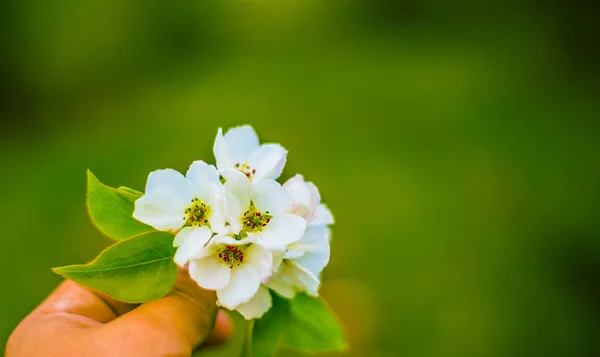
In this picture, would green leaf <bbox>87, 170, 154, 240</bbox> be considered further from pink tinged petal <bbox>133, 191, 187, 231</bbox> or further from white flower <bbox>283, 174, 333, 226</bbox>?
white flower <bbox>283, 174, 333, 226</bbox>

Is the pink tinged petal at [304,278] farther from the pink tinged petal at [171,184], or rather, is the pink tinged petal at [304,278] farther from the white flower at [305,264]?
the pink tinged petal at [171,184]

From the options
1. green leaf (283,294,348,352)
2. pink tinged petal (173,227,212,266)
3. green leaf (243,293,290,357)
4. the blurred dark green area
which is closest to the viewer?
pink tinged petal (173,227,212,266)

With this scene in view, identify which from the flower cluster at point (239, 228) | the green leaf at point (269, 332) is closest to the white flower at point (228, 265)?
the flower cluster at point (239, 228)

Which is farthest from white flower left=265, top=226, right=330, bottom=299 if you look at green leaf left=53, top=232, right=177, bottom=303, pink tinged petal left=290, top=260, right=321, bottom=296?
green leaf left=53, top=232, right=177, bottom=303

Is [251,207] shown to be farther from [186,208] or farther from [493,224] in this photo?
[493,224]

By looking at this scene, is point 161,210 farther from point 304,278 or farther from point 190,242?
point 304,278

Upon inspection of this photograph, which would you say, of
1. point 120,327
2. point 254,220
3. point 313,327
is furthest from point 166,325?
point 313,327
